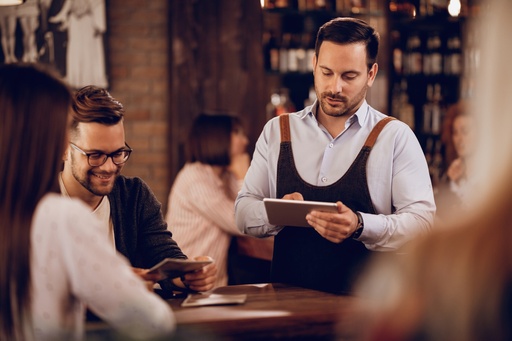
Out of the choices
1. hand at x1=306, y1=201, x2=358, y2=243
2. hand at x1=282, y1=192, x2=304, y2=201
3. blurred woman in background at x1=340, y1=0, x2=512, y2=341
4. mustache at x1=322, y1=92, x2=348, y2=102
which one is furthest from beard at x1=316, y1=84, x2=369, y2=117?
blurred woman in background at x1=340, y1=0, x2=512, y2=341

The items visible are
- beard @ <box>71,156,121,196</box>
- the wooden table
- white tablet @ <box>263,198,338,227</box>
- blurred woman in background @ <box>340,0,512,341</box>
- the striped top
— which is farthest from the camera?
the striped top

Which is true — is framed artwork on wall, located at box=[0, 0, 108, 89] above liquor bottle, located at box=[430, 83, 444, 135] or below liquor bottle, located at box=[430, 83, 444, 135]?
above

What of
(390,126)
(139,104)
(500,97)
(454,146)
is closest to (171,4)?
(139,104)

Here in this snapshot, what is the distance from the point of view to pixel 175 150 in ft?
17.9

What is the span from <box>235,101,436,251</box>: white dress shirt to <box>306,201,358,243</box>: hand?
93 mm

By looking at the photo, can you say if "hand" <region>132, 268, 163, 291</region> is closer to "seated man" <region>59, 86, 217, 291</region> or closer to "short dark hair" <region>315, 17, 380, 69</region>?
"seated man" <region>59, 86, 217, 291</region>

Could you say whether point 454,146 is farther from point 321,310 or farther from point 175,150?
point 321,310

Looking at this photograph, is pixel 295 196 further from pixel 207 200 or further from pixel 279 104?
pixel 279 104

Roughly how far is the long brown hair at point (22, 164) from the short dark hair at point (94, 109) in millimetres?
934

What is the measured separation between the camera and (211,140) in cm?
442

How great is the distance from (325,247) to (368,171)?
1.03ft

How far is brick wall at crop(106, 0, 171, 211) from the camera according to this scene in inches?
213

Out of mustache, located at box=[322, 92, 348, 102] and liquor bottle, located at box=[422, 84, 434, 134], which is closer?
Answer: mustache, located at box=[322, 92, 348, 102]

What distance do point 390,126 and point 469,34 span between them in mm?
3657
